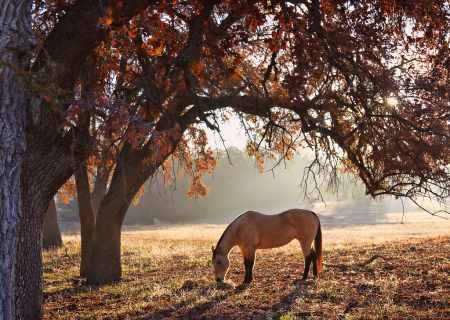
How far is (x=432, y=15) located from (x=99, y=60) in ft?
23.0

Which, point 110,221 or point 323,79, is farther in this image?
point 110,221

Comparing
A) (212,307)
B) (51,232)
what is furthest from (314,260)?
(51,232)

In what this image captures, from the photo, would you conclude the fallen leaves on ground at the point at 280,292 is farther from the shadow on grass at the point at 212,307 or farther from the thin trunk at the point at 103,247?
the thin trunk at the point at 103,247

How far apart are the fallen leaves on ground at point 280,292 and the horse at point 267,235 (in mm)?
516

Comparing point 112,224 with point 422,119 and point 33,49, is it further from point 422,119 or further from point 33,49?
point 422,119

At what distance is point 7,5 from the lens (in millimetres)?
4230

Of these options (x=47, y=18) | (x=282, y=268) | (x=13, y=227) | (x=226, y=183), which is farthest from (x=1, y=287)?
(x=226, y=183)

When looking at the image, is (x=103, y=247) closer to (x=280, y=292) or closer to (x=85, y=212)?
(x=85, y=212)

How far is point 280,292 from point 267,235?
1.74 m

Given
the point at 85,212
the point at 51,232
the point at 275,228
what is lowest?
the point at 51,232

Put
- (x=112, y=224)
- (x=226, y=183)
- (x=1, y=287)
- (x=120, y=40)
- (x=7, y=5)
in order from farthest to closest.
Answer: (x=226, y=183) → (x=112, y=224) → (x=120, y=40) → (x=7, y=5) → (x=1, y=287)

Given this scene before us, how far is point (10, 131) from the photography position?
4.03 metres

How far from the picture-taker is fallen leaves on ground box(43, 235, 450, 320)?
4582mm

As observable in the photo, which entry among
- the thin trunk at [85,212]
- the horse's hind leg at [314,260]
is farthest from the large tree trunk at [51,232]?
the horse's hind leg at [314,260]
